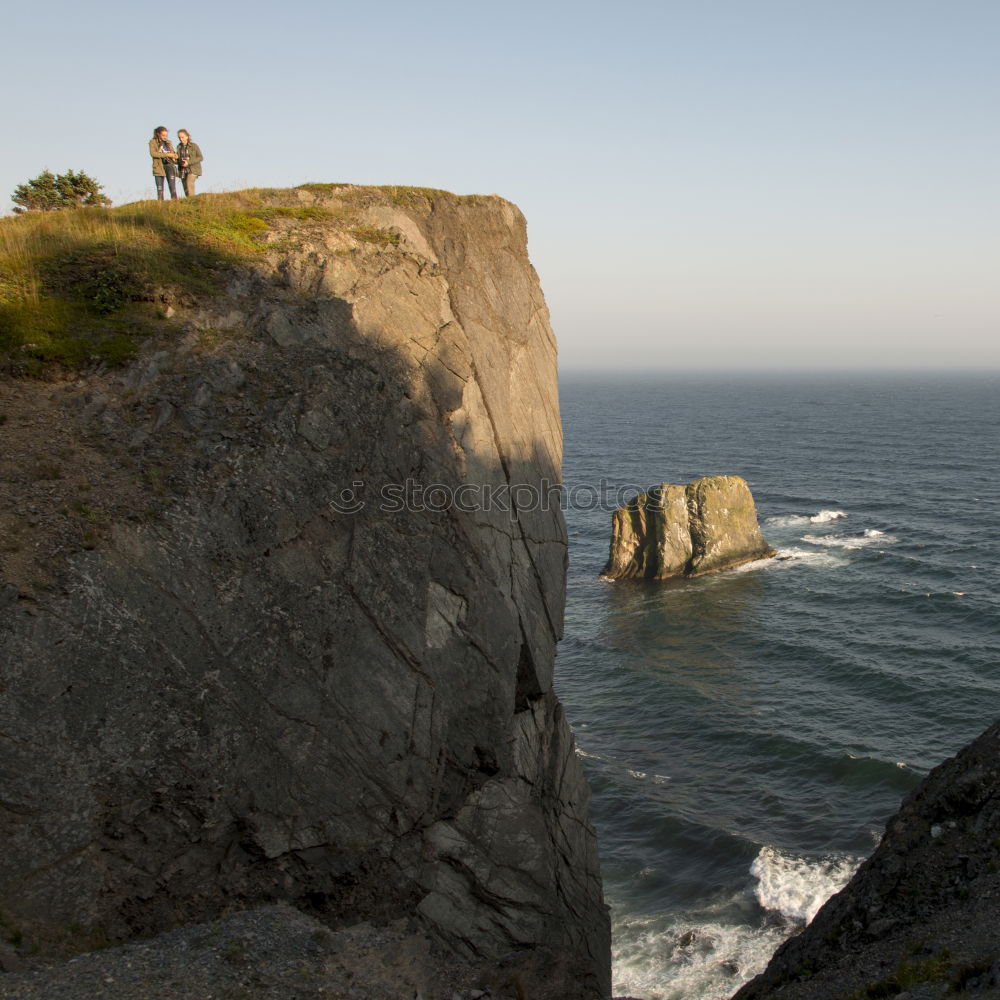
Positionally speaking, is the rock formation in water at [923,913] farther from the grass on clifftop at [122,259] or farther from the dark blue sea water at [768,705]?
the grass on clifftop at [122,259]

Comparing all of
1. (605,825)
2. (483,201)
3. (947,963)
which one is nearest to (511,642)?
(947,963)

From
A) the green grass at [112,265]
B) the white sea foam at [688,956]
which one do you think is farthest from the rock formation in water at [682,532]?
the green grass at [112,265]

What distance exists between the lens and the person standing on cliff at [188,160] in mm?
25406

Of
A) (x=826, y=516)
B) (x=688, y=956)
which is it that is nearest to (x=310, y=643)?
(x=688, y=956)

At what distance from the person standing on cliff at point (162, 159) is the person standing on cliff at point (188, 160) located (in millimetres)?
267

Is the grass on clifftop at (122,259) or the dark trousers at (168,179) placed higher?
the dark trousers at (168,179)

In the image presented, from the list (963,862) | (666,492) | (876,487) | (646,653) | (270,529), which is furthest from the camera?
(876,487)

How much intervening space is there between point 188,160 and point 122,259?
771 centimetres

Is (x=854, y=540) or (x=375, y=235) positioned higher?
(x=375, y=235)

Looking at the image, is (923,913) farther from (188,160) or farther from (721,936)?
(188,160)

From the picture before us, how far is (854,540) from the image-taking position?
7744 centimetres

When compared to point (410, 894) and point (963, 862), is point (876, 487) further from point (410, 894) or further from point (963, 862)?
point (410, 894)

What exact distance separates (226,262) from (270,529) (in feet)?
24.5

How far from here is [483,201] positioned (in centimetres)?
2494
